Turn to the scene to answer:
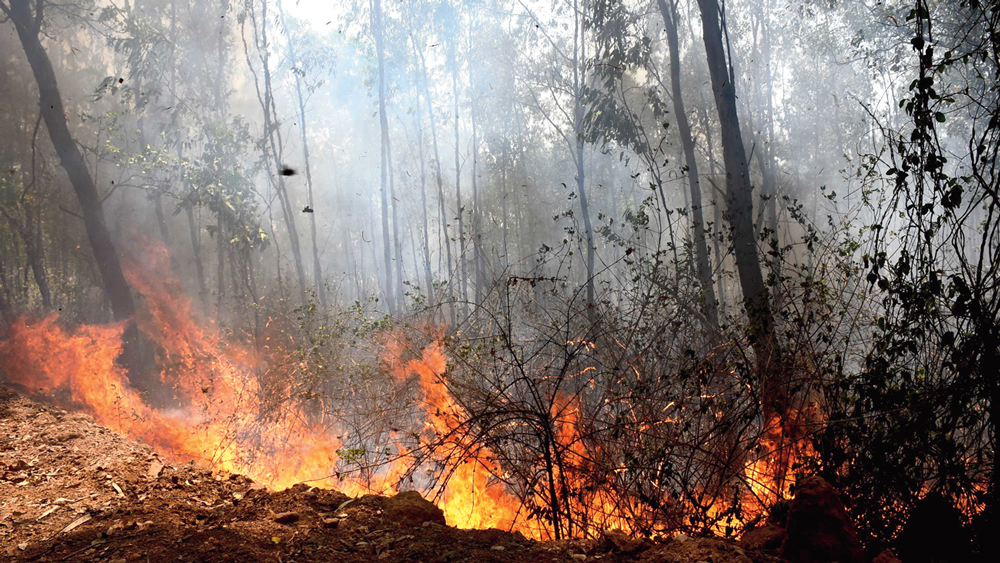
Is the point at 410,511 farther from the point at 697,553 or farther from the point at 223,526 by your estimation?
the point at 697,553

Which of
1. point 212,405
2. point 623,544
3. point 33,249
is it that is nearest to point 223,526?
point 623,544

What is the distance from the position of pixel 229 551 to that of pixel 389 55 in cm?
1968

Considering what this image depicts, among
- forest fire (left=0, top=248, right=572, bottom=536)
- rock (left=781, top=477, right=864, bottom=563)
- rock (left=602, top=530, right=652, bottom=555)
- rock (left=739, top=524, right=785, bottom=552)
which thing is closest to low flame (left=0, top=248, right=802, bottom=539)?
forest fire (left=0, top=248, right=572, bottom=536)

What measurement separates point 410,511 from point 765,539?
5.65 ft

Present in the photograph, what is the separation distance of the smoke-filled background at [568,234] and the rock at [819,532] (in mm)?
536

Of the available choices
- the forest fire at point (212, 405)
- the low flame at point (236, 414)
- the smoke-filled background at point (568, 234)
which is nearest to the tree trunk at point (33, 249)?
the smoke-filled background at point (568, 234)

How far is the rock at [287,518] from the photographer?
8.95 feet

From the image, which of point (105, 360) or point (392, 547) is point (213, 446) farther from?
point (392, 547)

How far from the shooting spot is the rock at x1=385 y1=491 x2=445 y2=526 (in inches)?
112

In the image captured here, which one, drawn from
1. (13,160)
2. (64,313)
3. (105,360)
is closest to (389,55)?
(13,160)

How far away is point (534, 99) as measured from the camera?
1831cm

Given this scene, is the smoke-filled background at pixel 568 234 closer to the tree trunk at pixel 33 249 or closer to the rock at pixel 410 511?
the tree trunk at pixel 33 249

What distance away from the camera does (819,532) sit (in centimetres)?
237

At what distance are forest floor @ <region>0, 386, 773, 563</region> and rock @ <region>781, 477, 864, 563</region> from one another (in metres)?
0.21
